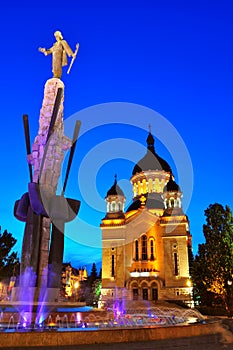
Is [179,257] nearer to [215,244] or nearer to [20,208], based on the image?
[215,244]

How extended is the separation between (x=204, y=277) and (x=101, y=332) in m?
20.5

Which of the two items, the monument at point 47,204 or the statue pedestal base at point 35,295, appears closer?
the statue pedestal base at point 35,295

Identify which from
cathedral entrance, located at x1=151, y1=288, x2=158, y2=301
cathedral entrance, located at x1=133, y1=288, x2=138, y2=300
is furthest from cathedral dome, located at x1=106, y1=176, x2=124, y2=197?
cathedral entrance, located at x1=151, y1=288, x2=158, y2=301

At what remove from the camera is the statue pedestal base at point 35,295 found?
11.6 m

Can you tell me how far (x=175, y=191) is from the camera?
51.2 m

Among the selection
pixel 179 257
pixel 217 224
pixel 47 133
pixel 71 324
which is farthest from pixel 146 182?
pixel 71 324

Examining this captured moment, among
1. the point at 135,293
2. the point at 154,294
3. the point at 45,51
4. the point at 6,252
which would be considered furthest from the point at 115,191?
the point at 45,51

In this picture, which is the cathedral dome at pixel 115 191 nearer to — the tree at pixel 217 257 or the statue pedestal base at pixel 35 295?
the tree at pixel 217 257

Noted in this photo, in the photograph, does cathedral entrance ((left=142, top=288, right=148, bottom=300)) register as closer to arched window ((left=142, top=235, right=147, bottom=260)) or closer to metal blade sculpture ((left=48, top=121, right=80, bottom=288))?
arched window ((left=142, top=235, right=147, bottom=260))

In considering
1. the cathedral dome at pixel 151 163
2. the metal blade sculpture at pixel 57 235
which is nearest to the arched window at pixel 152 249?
the cathedral dome at pixel 151 163

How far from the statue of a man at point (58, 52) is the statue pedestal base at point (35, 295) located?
9.44 meters

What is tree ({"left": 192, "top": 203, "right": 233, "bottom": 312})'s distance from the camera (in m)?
24.4

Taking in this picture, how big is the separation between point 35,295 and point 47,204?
332 cm

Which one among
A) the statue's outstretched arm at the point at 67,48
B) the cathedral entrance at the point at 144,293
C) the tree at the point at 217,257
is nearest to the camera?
the statue's outstretched arm at the point at 67,48
